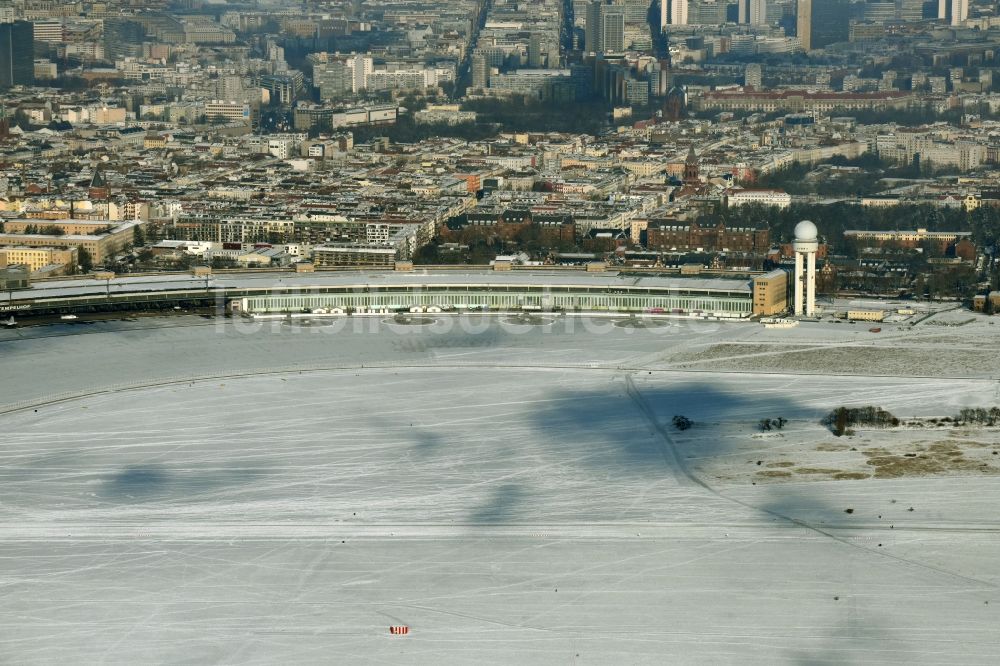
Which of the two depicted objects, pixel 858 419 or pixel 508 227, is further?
pixel 508 227

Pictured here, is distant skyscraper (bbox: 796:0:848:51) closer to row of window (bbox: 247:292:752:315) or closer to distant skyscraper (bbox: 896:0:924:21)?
distant skyscraper (bbox: 896:0:924:21)

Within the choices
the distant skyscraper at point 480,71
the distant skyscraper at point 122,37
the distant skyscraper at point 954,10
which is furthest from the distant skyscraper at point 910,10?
the distant skyscraper at point 122,37

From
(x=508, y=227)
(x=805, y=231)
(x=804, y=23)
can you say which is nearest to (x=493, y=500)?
(x=805, y=231)

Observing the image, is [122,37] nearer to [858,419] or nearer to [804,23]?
[804,23]

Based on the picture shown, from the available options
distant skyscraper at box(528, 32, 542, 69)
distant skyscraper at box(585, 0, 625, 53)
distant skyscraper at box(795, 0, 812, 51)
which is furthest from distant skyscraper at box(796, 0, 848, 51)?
distant skyscraper at box(528, 32, 542, 69)

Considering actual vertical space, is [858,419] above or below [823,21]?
below

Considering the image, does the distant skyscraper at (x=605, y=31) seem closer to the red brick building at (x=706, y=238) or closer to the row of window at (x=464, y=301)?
the red brick building at (x=706, y=238)

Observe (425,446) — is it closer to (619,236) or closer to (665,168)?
(619,236)
